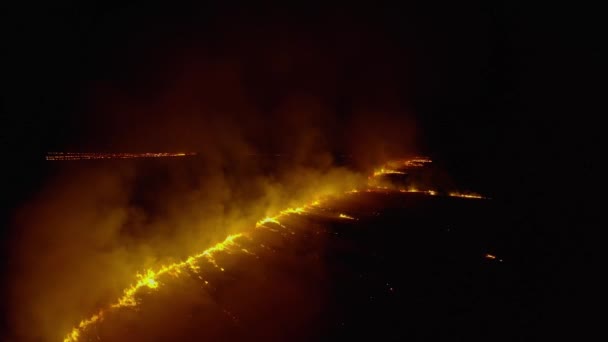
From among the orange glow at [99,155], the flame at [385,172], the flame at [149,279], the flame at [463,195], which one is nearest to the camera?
the flame at [149,279]

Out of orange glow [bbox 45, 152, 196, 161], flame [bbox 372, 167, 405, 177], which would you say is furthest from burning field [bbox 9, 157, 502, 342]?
→ flame [bbox 372, 167, 405, 177]

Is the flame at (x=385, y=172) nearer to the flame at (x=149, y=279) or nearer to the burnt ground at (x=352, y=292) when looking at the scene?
the burnt ground at (x=352, y=292)

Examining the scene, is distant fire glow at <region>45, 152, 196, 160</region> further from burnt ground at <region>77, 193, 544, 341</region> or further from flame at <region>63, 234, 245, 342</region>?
burnt ground at <region>77, 193, 544, 341</region>

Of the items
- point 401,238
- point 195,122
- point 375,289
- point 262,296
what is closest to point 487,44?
point 401,238

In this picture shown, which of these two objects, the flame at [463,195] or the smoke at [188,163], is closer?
the smoke at [188,163]

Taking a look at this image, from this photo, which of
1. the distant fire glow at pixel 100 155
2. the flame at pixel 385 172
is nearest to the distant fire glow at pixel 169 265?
the distant fire glow at pixel 100 155

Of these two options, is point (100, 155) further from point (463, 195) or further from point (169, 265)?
point (463, 195)

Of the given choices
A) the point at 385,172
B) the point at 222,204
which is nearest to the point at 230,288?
the point at 222,204
